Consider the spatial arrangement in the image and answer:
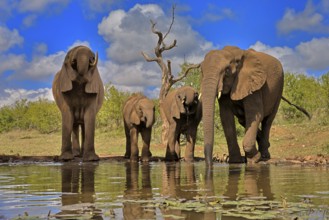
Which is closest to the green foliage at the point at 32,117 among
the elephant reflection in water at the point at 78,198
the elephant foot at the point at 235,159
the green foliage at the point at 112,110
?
the green foliage at the point at 112,110

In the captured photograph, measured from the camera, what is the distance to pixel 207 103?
11031 millimetres

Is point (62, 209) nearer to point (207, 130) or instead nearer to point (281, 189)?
point (281, 189)

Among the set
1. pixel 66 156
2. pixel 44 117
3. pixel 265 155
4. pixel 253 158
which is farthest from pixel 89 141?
pixel 44 117

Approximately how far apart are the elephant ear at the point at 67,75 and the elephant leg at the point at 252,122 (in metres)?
4.42

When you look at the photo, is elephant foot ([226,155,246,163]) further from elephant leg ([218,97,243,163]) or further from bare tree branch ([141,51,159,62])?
bare tree branch ([141,51,159,62])

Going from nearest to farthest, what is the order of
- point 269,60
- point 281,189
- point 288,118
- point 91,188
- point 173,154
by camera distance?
point 281,189 < point 91,188 < point 269,60 < point 173,154 < point 288,118

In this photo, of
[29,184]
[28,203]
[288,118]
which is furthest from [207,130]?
[288,118]

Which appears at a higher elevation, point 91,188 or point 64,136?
point 64,136

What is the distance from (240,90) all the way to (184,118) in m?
3.93

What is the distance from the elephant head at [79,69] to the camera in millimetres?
13336

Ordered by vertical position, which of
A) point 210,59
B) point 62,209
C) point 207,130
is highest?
point 210,59

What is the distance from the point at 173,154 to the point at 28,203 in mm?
10297

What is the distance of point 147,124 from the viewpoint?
15453 millimetres

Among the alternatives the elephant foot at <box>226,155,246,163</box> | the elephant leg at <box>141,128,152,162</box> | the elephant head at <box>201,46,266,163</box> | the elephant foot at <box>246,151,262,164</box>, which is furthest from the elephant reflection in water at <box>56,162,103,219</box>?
the elephant leg at <box>141,128,152,162</box>
